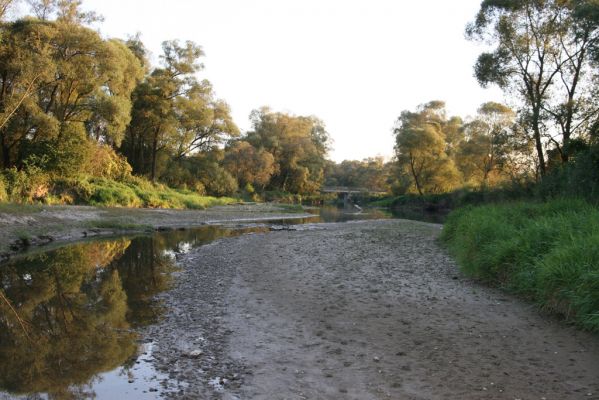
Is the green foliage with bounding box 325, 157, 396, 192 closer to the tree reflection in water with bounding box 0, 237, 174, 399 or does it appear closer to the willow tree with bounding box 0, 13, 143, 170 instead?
the willow tree with bounding box 0, 13, 143, 170

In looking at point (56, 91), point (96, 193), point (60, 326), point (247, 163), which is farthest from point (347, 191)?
point (60, 326)

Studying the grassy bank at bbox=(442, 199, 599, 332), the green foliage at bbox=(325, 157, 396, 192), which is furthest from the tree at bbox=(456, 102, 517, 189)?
the green foliage at bbox=(325, 157, 396, 192)

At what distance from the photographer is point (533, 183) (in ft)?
77.3

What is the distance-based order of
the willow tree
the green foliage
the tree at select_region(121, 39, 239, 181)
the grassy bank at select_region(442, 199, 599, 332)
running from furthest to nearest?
1. the green foliage
2. the tree at select_region(121, 39, 239, 181)
3. the willow tree
4. the grassy bank at select_region(442, 199, 599, 332)

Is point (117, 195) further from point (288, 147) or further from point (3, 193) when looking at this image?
point (288, 147)

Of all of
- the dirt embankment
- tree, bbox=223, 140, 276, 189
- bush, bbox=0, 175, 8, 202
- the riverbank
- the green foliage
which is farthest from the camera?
the green foliage

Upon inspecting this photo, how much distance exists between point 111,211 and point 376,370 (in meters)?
26.1

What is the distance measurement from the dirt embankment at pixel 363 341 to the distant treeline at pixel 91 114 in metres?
22.4

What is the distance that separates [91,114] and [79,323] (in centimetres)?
2936

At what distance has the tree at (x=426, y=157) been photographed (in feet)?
211

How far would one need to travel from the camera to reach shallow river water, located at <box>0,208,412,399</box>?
5223mm

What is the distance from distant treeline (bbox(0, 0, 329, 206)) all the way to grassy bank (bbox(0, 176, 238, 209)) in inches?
3.7

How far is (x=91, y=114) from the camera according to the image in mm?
32938

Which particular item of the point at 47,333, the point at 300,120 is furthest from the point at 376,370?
the point at 300,120
